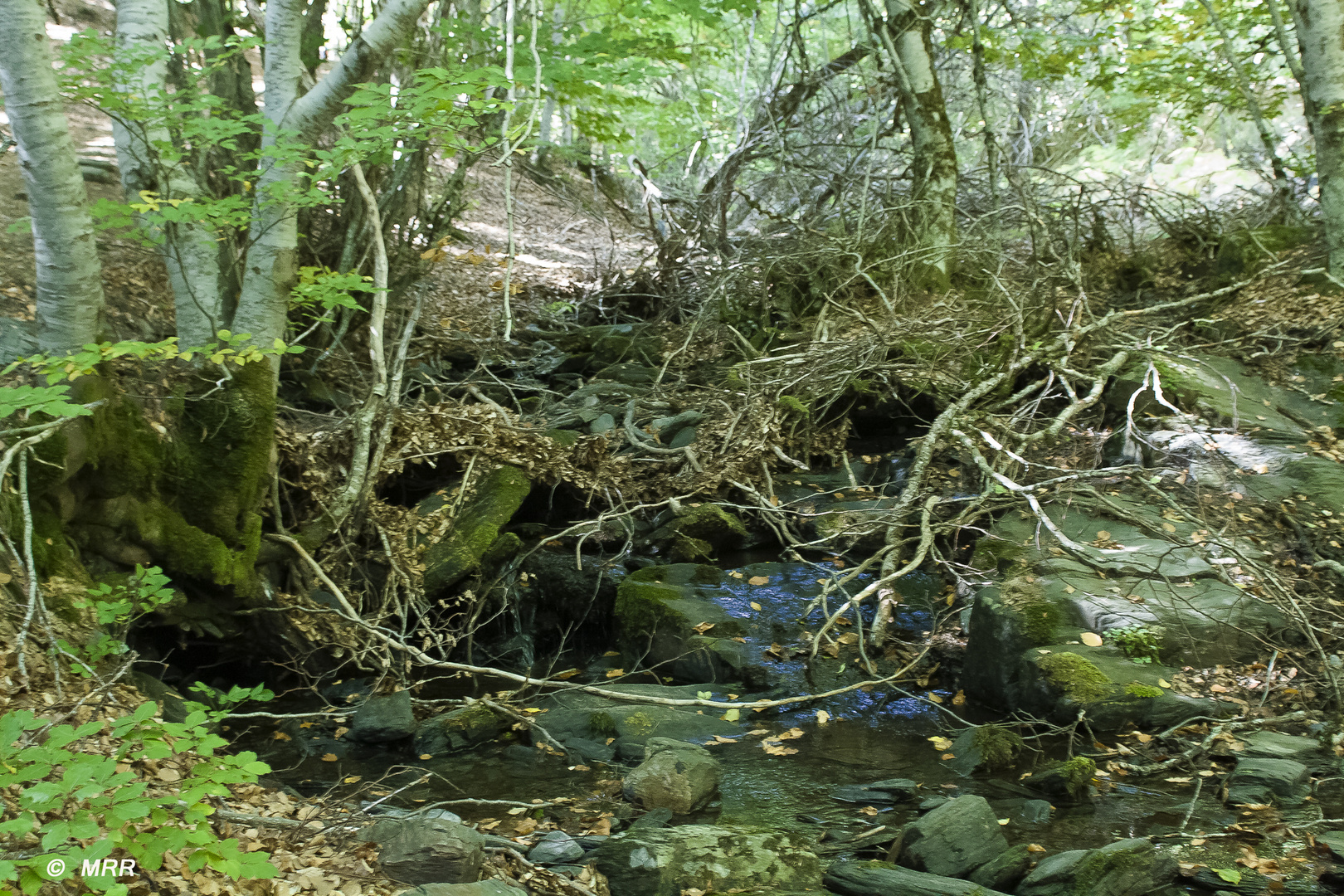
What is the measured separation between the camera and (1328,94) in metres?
8.87

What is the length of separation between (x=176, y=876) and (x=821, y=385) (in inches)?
284

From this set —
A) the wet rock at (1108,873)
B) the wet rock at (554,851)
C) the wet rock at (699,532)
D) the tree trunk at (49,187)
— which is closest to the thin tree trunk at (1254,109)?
the wet rock at (699,532)

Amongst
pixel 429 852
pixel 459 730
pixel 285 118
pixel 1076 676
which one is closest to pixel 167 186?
pixel 285 118

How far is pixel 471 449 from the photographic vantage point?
7777mm

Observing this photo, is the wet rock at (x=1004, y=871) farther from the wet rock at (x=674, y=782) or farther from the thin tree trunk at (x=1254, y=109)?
the thin tree trunk at (x=1254, y=109)

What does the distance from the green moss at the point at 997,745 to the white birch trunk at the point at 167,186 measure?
5.15m

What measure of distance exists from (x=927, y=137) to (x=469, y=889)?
994cm

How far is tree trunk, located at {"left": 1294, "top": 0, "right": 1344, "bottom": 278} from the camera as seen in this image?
8.72m

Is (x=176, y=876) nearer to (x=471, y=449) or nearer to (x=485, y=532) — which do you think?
(x=485, y=532)

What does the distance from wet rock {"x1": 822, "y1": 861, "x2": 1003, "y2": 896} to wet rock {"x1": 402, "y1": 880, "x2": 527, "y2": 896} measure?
1.42m

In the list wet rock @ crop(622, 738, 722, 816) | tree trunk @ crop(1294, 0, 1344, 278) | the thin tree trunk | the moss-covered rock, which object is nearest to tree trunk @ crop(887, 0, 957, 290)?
the thin tree trunk

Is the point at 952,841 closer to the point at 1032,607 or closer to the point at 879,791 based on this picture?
the point at 879,791

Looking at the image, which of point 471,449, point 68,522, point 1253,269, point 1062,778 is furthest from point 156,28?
point 1253,269

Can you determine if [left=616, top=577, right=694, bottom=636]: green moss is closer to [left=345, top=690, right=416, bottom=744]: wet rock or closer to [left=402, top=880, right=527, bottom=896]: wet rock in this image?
[left=345, top=690, right=416, bottom=744]: wet rock
